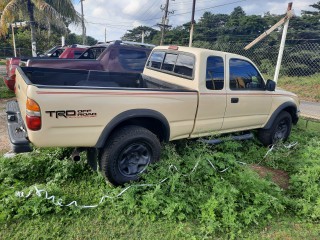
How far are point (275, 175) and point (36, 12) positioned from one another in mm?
14301

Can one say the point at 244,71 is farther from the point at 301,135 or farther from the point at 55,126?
the point at 55,126

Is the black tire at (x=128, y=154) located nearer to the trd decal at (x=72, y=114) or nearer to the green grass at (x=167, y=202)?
the green grass at (x=167, y=202)

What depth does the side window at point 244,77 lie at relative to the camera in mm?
4277

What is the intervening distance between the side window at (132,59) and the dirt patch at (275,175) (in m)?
4.23

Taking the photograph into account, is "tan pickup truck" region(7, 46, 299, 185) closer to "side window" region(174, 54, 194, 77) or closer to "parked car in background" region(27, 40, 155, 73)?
"side window" region(174, 54, 194, 77)

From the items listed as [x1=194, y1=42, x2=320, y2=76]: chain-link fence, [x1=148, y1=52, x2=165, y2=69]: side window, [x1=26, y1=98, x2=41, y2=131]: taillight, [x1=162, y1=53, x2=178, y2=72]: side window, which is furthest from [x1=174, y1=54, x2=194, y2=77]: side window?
[x1=194, y1=42, x2=320, y2=76]: chain-link fence

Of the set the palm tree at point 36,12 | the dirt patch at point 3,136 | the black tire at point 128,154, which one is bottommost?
the dirt patch at point 3,136

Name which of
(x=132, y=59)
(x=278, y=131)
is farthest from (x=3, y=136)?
(x=278, y=131)

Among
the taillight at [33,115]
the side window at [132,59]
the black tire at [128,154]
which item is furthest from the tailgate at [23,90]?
the side window at [132,59]

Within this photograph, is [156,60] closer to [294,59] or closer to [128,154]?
[128,154]

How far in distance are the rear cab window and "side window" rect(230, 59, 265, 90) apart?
2.48 feet

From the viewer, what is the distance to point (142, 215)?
2.91 meters

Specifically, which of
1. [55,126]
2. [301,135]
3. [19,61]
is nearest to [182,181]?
[55,126]

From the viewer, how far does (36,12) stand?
1362 cm
